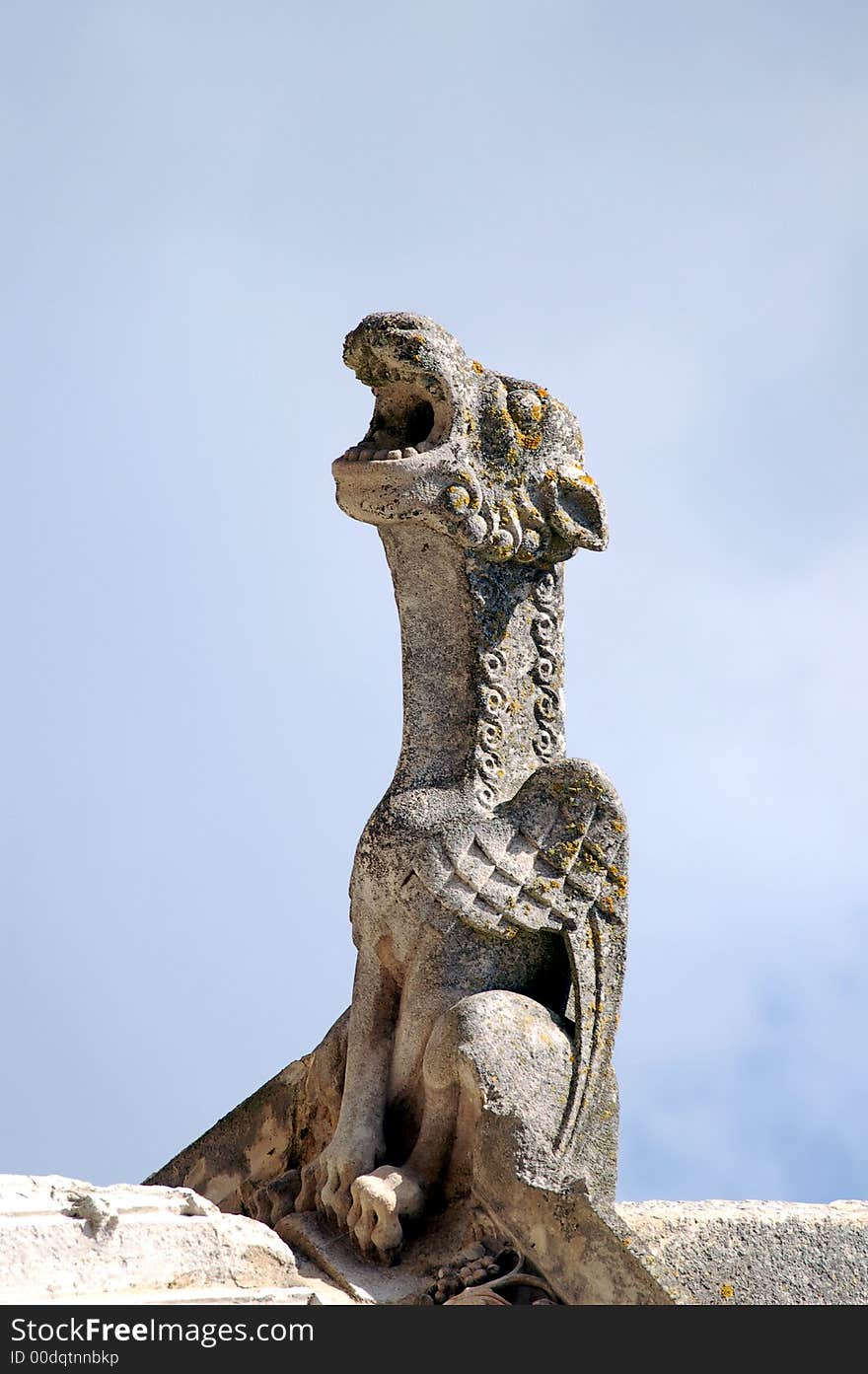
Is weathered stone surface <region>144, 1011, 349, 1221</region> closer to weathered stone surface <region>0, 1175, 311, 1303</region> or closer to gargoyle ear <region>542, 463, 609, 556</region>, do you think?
weathered stone surface <region>0, 1175, 311, 1303</region>

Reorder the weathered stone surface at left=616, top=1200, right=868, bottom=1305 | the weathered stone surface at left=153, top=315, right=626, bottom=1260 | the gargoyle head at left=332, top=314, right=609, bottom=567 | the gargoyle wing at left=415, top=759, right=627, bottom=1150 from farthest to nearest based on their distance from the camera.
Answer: the gargoyle head at left=332, top=314, right=609, bottom=567 < the gargoyle wing at left=415, top=759, right=627, bottom=1150 < the weathered stone surface at left=153, top=315, right=626, bottom=1260 < the weathered stone surface at left=616, top=1200, right=868, bottom=1305

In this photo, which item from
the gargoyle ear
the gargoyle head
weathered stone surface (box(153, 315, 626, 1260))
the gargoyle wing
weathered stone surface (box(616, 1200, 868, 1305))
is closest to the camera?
weathered stone surface (box(616, 1200, 868, 1305))

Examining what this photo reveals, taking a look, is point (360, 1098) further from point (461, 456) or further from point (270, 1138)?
point (461, 456)

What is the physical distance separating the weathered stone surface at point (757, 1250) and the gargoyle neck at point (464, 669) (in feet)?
5.00

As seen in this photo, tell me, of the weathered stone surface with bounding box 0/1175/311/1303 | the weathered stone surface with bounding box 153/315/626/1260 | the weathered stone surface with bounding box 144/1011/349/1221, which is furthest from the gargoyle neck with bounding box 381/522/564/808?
the weathered stone surface with bounding box 0/1175/311/1303

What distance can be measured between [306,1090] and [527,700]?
1.61 metres

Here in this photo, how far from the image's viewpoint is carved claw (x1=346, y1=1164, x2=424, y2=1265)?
261 inches

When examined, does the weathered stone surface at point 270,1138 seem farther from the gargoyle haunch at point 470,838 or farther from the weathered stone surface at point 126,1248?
the weathered stone surface at point 126,1248

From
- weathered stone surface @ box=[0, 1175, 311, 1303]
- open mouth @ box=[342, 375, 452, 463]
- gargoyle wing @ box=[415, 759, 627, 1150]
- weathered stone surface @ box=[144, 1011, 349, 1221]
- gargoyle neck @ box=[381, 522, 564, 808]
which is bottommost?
weathered stone surface @ box=[0, 1175, 311, 1303]

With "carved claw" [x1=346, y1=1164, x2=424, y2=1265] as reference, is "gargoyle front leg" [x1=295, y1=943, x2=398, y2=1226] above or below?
above

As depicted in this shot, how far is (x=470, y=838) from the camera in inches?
275

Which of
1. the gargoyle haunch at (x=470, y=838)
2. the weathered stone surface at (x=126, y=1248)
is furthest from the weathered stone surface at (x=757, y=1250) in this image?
the weathered stone surface at (x=126, y=1248)

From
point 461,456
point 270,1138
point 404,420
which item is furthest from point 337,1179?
point 404,420
